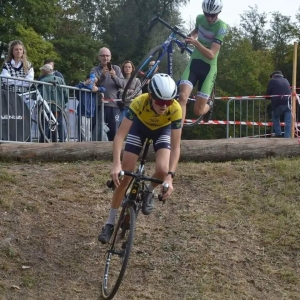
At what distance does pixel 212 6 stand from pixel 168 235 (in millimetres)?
3195

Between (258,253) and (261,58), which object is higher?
(261,58)

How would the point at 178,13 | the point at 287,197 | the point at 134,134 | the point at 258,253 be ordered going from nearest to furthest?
the point at 134,134 < the point at 258,253 < the point at 287,197 < the point at 178,13

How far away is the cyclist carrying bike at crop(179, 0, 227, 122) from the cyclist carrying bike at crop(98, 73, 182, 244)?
212cm

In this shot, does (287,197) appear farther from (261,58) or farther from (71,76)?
(261,58)

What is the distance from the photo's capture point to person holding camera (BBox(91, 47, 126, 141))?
1180 cm

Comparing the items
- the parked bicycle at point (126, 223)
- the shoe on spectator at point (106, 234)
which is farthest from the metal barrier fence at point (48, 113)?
the parked bicycle at point (126, 223)

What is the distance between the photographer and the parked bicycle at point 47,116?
11.0 meters

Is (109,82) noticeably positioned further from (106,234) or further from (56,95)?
(106,234)

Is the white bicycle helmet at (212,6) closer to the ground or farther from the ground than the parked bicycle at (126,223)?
farther from the ground

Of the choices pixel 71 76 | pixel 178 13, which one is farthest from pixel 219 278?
pixel 178 13

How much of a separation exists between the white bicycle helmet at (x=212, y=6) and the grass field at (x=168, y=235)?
2572mm

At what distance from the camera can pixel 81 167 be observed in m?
10.5

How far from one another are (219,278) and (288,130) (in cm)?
665

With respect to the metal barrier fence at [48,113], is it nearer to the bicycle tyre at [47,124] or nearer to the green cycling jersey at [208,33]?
the bicycle tyre at [47,124]
